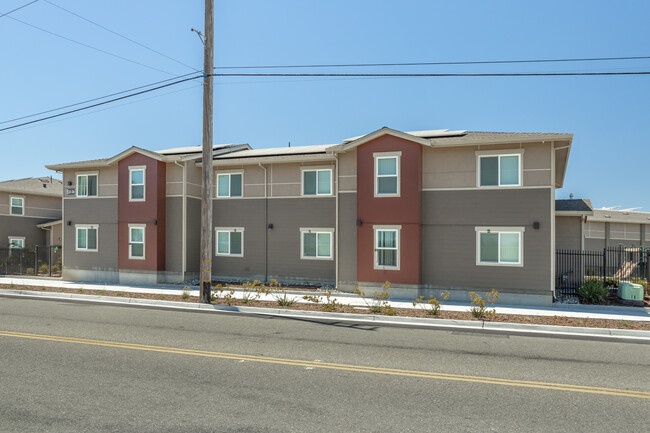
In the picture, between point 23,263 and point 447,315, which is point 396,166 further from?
point 23,263

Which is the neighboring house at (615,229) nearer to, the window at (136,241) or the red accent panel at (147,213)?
the red accent panel at (147,213)

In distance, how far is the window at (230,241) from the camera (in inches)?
880

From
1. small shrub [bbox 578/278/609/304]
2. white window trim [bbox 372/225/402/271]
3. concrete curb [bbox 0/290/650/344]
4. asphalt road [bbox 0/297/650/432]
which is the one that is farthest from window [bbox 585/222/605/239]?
asphalt road [bbox 0/297/650/432]

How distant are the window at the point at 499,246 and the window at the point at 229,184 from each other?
11.3 meters

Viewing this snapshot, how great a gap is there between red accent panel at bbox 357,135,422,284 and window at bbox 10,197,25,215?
26048 millimetres

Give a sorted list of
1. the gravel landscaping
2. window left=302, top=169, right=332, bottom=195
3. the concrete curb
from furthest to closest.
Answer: window left=302, top=169, right=332, bottom=195
the gravel landscaping
the concrete curb

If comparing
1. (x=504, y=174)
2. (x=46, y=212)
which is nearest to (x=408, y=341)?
(x=504, y=174)

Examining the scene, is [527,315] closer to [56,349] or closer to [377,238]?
[377,238]

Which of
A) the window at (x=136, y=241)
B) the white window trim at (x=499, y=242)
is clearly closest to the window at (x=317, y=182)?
the white window trim at (x=499, y=242)

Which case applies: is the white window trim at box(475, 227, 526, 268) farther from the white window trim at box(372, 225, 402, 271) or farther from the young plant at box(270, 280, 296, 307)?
the young plant at box(270, 280, 296, 307)

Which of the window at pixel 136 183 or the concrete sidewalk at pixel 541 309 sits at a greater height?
the window at pixel 136 183

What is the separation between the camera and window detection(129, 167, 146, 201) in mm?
22344

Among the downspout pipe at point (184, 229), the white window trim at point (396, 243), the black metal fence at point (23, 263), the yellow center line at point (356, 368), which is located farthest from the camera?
the black metal fence at point (23, 263)

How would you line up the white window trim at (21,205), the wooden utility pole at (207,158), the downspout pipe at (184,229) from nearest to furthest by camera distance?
the wooden utility pole at (207,158)
the downspout pipe at (184,229)
the white window trim at (21,205)
